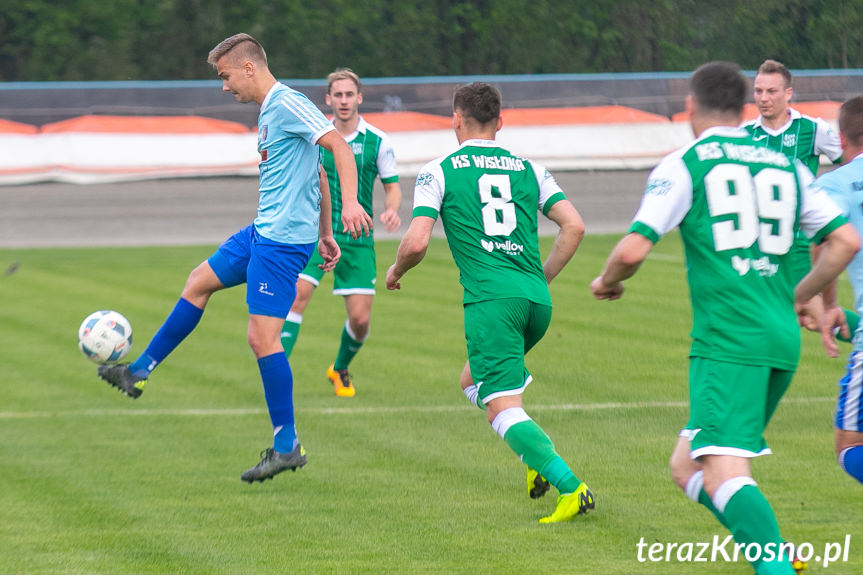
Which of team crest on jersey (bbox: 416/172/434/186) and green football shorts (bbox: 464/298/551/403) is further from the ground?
team crest on jersey (bbox: 416/172/434/186)

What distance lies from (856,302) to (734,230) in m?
1.24

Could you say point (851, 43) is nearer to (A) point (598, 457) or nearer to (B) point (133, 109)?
(B) point (133, 109)

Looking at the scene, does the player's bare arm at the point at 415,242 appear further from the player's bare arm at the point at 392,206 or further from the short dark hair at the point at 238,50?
the player's bare arm at the point at 392,206

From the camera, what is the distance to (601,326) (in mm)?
12414

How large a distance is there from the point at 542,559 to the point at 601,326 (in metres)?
7.38

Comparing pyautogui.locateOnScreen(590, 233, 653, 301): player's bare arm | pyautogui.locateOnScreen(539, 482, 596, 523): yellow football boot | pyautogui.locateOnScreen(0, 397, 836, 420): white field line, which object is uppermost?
pyautogui.locateOnScreen(590, 233, 653, 301): player's bare arm

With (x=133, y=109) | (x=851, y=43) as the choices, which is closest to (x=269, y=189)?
(x=133, y=109)

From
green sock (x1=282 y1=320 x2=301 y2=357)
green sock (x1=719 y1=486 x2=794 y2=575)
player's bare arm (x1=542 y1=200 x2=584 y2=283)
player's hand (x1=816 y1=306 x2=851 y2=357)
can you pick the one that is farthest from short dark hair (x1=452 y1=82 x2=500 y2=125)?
green sock (x1=282 y1=320 x2=301 y2=357)

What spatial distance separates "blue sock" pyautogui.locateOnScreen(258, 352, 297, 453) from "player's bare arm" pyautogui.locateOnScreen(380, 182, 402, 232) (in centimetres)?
219

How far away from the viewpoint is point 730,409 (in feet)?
14.0

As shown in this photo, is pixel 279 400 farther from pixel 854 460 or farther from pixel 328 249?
pixel 854 460

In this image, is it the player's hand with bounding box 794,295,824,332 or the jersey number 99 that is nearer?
the jersey number 99

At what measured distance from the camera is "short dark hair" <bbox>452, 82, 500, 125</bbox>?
5836 mm

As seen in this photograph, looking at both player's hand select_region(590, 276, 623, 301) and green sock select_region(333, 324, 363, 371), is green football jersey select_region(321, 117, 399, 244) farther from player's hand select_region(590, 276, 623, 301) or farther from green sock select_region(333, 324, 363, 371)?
Answer: player's hand select_region(590, 276, 623, 301)
